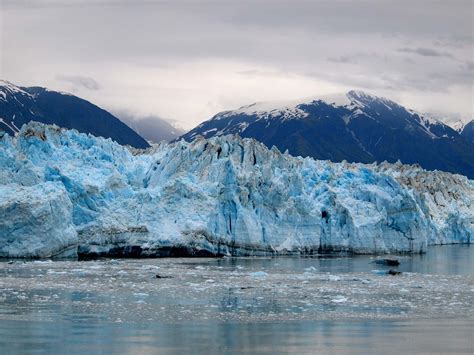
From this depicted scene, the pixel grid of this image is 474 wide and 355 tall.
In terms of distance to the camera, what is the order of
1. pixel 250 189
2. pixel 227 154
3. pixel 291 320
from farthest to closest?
pixel 227 154 < pixel 250 189 < pixel 291 320

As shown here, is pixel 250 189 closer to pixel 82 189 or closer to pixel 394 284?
pixel 82 189

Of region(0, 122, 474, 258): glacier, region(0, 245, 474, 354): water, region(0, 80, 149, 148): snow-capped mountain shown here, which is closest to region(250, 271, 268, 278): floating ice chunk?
region(0, 245, 474, 354): water

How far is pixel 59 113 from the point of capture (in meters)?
158

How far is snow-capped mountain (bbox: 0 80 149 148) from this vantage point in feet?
465

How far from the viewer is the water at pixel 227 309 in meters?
16.1

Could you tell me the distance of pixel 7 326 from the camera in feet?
56.9

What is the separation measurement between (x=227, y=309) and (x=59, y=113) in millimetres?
141695

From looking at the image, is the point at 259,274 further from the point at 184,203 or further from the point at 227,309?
the point at 184,203

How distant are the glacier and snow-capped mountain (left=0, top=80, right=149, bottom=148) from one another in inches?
3689

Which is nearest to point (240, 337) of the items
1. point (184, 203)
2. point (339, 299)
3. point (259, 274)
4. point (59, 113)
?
point (339, 299)

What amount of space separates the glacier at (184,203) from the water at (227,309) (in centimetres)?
296

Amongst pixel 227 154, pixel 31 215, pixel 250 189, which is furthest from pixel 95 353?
pixel 227 154

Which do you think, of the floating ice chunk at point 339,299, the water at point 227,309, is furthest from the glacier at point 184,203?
the floating ice chunk at point 339,299

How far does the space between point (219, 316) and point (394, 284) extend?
9.48 m
